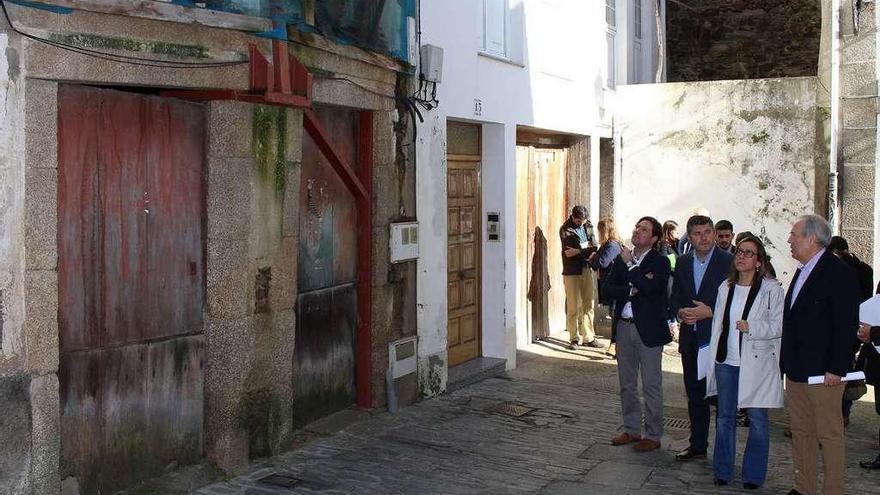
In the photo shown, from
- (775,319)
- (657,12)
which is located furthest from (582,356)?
(657,12)

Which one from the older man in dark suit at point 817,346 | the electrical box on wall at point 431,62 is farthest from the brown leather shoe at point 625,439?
the electrical box on wall at point 431,62

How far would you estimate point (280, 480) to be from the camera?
730cm

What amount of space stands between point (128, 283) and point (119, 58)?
146cm

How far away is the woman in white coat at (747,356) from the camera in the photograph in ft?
23.3

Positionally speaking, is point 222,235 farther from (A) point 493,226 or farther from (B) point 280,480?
(A) point 493,226

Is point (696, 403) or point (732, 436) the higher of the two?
point (696, 403)

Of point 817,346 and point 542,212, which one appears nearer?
point 817,346

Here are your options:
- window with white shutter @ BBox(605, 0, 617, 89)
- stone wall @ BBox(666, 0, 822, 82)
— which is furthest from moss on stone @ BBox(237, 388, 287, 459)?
stone wall @ BBox(666, 0, 822, 82)

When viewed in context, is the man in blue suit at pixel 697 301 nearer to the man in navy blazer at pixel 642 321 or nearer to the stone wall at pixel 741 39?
the man in navy blazer at pixel 642 321

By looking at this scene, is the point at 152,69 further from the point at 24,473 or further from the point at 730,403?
the point at 730,403

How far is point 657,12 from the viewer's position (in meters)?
18.0

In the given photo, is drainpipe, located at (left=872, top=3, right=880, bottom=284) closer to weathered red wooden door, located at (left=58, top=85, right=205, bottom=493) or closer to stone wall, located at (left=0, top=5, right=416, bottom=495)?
stone wall, located at (left=0, top=5, right=416, bottom=495)

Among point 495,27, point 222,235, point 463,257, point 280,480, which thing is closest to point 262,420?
point 280,480

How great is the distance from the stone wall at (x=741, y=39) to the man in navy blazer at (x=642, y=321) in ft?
39.1
